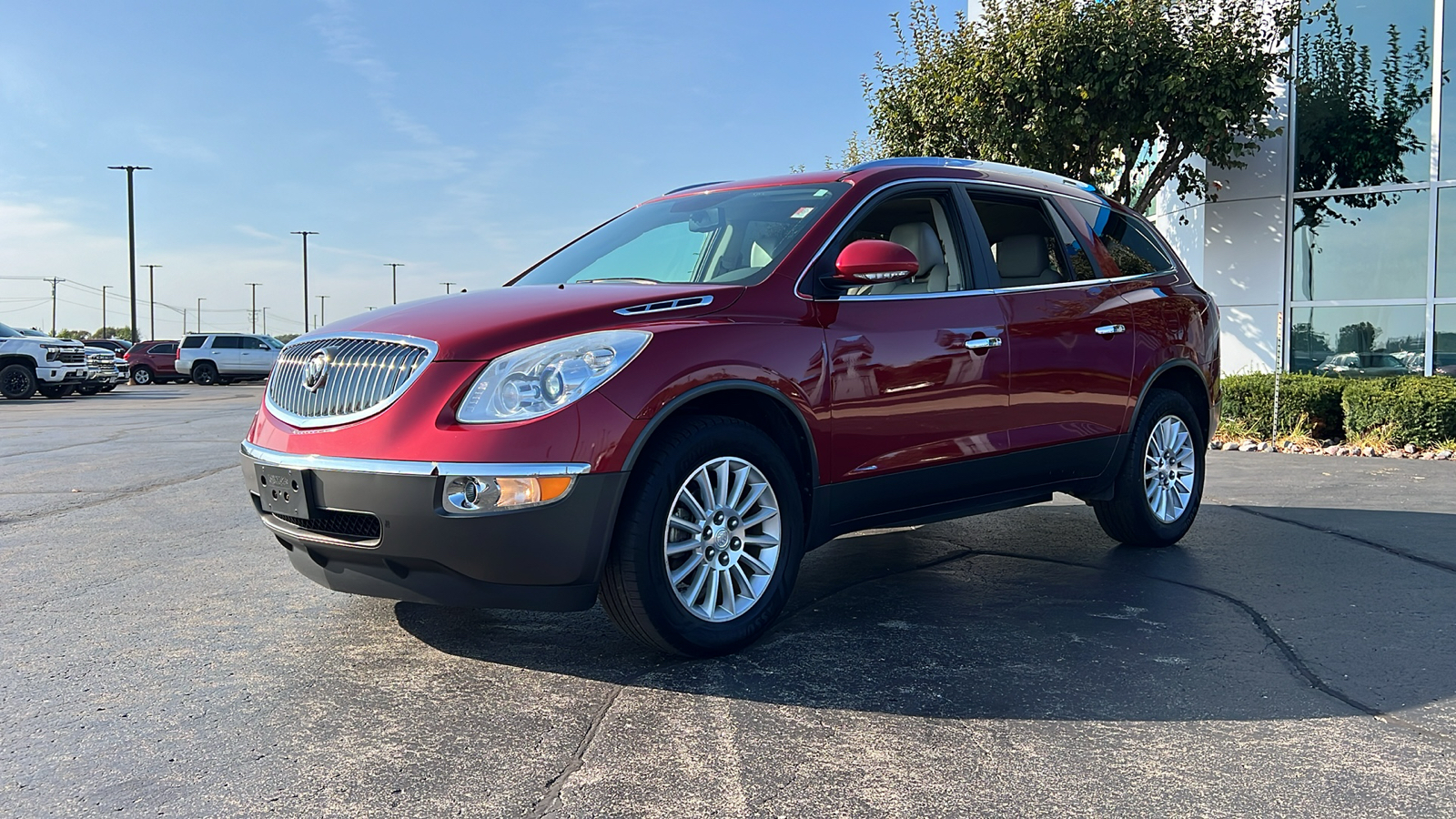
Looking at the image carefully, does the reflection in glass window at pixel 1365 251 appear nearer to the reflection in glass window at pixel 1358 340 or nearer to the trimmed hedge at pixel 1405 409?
the reflection in glass window at pixel 1358 340

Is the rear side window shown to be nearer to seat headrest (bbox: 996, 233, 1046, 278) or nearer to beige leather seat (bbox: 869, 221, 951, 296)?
seat headrest (bbox: 996, 233, 1046, 278)

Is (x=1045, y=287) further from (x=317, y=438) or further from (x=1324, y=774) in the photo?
(x=317, y=438)

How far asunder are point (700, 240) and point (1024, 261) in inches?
62.5

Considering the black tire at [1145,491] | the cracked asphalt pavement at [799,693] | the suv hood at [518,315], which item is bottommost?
the cracked asphalt pavement at [799,693]

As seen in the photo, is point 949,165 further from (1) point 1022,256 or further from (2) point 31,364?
(2) point 31,364

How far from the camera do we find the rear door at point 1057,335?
508 cm

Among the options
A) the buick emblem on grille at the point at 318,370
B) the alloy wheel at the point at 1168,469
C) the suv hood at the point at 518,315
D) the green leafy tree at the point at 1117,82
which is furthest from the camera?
the green leafy tree at the point at 1117,82

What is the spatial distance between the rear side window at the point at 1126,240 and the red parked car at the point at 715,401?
0.12m

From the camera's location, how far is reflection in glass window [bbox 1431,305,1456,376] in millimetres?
13141

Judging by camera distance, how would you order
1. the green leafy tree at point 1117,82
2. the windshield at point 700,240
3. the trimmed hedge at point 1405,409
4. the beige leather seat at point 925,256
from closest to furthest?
the windshield at point 700,240 → the beige leather seat at point 925,256 → the trimmed hedge at point 1405,409 → the green leafy tree at point 1117,82

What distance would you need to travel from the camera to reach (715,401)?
4.01m

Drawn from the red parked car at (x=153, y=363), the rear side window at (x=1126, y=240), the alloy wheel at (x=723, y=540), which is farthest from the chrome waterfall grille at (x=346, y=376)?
the red parked car at (x=153, y=363)

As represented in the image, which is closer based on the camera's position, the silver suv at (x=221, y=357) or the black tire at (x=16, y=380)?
the black tire at (x=16, y=380)

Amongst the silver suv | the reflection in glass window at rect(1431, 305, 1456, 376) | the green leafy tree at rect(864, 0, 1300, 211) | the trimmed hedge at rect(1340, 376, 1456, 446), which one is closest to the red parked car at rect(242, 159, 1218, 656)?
the trimmed hedge at rect(1340, 376, 1456, 446)
